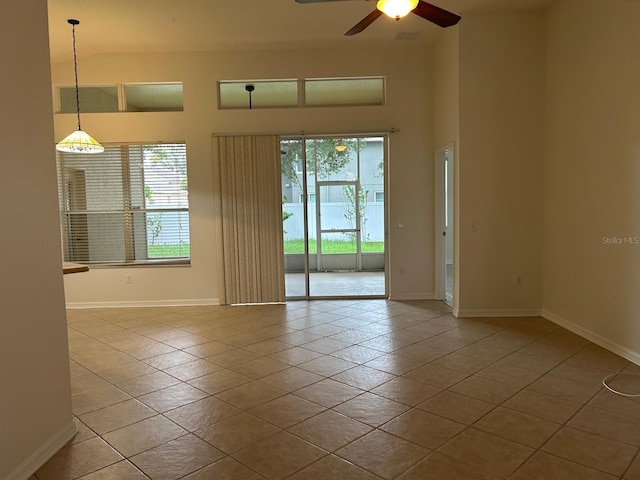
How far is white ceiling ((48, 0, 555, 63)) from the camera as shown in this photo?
16.0 feet

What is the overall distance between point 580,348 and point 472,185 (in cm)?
211

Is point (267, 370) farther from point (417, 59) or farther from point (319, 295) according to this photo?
point (417, 59)

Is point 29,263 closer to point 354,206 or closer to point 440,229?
point 354,206

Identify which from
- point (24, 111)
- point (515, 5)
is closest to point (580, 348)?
point (515, 5)

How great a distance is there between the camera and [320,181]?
6.72 meters

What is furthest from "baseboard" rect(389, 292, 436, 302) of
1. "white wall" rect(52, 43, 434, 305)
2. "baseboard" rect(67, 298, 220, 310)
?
"baseboard" rect(67, 298, 220, 310)

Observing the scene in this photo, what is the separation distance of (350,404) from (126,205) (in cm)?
473

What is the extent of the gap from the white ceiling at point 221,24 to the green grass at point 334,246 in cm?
276

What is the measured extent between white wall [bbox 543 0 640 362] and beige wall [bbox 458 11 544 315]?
17 centimetres

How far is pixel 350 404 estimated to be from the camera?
3.20m

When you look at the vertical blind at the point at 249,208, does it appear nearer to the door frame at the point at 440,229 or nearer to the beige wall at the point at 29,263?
the door frame at the point at 440,229

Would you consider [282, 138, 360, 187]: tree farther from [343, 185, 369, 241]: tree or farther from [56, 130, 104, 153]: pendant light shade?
[56, 130, 104, 153]: pendant light shade

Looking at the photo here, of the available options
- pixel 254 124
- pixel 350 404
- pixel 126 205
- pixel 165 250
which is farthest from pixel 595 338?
pixel 126 205

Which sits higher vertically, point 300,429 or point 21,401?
point 21,401
